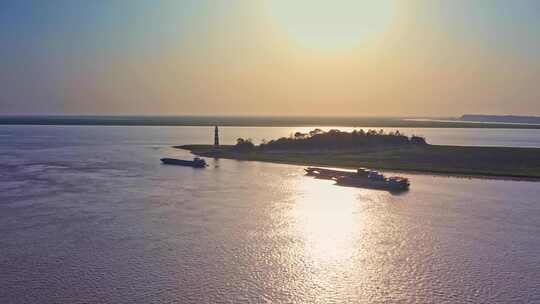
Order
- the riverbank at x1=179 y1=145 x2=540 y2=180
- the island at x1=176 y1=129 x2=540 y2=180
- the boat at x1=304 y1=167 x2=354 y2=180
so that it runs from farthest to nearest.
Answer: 1. the island at x1=176 y1=129 x2=540 y2=180
2. the riverbank at x1=179 y1=145 x2=540 y2=180
3. the boat at x1=304 y1=167 x2=354 y2=180

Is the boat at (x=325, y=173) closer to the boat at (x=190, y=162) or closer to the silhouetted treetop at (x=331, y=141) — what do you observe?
the boat at (x=190, y=162)

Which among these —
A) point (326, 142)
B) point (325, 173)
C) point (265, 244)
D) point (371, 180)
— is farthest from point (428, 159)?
point (265, 244)

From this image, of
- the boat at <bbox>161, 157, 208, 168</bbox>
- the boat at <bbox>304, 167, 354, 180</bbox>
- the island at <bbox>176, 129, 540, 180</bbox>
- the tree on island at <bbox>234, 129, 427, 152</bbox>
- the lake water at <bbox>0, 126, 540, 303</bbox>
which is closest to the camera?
the lake water at <bbox>0, 126, 540, 303</bbox>

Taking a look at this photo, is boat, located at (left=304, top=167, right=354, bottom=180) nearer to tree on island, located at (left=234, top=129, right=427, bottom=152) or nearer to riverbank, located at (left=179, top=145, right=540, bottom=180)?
riverbank, located at (left=179, top=145, right=540, bottom=180)

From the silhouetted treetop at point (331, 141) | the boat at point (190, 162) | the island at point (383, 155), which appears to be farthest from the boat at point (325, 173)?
the silhouetted treetop at point (331, 141)

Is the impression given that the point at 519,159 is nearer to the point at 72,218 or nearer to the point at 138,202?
the point at 138,202

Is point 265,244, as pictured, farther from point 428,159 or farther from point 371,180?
point 428,159

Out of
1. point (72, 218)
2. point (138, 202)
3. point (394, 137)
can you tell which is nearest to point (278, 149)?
point (394, 137)

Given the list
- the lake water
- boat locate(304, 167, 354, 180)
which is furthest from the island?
the lake water

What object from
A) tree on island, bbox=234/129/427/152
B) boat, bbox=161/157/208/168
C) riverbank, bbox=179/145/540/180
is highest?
tree on island, bbox=234/129/427/152
